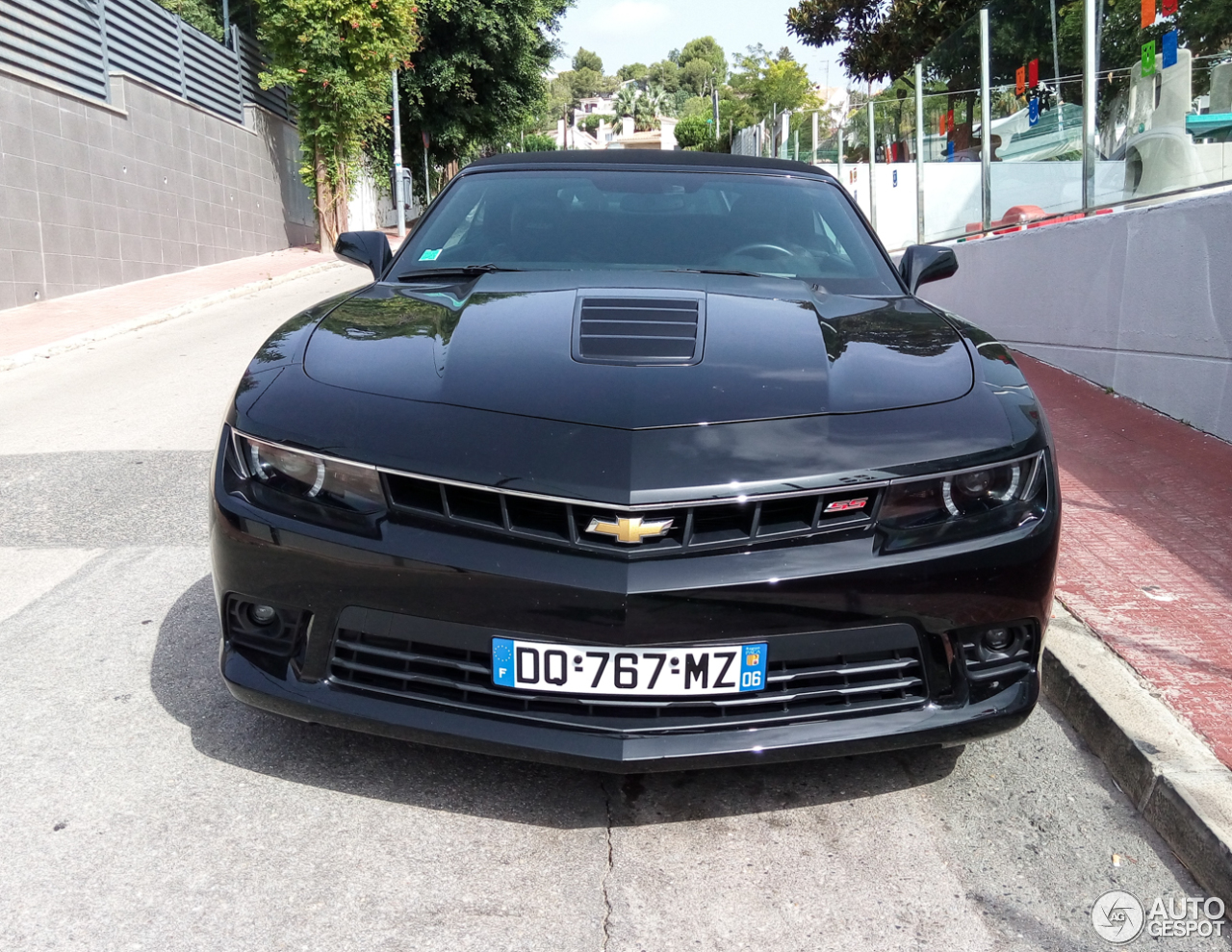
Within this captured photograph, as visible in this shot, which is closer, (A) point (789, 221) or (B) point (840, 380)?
(B) point (840, 380)

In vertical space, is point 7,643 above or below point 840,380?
below

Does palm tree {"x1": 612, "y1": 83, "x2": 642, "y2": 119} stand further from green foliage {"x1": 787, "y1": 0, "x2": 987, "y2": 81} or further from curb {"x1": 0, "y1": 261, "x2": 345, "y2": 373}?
curb {"x1": 0, "y1": 261, "x2": 345, "y2": 373}

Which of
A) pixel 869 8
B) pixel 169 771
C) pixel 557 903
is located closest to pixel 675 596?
pixel 557 903

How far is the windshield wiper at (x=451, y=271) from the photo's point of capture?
351 cm

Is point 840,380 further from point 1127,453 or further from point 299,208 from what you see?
point 299,208

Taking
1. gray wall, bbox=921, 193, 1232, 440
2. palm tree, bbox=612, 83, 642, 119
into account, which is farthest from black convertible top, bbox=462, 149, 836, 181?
palm tree, bbox=612, 83, 642, 119

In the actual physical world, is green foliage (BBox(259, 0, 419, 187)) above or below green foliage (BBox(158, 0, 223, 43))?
below

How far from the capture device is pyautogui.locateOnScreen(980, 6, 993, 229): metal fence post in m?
9.32

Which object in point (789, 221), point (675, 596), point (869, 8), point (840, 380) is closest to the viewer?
point (675, 596)

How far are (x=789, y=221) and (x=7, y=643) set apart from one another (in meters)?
2.74

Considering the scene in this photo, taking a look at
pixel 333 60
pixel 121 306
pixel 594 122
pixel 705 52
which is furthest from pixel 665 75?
pixel 121 306

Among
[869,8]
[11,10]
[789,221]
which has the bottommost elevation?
[789,221]

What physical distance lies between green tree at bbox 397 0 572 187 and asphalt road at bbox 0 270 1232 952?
28443 mm

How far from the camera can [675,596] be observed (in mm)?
2162
